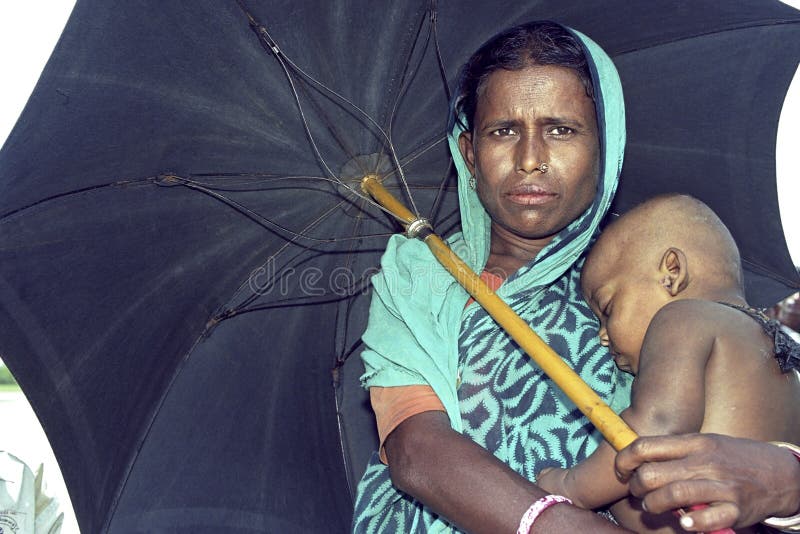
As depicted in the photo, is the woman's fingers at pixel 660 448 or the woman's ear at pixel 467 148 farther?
the woman's ear at pixel 467 148

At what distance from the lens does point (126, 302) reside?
2.25 meters

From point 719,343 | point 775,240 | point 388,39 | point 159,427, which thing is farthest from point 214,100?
point 775,240

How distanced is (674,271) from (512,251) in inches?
23.3

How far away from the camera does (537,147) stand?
224 centimetres

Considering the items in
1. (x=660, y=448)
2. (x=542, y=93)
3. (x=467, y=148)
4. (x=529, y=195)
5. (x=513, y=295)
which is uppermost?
(x=467, y=148)

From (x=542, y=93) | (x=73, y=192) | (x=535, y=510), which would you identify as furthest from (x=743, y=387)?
(x=73, y=192)

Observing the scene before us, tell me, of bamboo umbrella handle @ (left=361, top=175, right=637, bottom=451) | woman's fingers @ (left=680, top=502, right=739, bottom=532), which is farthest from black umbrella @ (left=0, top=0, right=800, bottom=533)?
woman's fingers @ (left=680, top=502, right=739, bottom=532)

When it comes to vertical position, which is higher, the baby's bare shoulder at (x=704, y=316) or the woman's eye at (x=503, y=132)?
the woman's eye at (x=503, y=132)

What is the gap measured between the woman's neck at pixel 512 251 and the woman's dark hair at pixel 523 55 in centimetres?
38

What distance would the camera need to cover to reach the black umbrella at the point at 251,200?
2.09 m

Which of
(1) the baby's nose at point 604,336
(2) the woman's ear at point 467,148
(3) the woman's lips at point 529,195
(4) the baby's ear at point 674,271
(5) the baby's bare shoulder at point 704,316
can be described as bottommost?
(5) the baby's bare shoulder at point 704,316

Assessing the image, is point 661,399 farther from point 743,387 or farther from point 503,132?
point 503,132

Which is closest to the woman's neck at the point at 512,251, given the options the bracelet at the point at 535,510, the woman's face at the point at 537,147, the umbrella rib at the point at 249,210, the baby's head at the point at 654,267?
the woman's face at the point at 537,147

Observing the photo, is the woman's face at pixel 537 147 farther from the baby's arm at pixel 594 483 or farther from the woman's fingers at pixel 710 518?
the woman's fingers at pixel 710 518
